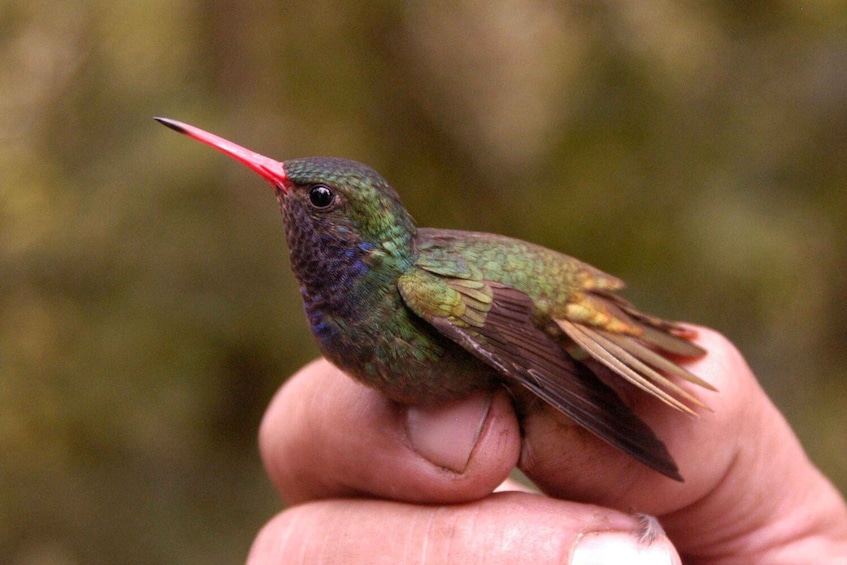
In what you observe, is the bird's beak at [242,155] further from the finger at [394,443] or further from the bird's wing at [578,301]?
the finger at [394,443]

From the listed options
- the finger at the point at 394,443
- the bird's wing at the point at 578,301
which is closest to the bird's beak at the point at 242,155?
the bird's wing at the point at 578,301

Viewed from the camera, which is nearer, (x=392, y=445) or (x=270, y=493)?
(x=392, y=445)

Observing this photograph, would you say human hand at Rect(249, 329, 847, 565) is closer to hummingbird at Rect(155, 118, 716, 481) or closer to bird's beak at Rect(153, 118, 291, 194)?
hummingbird at Rect(155, 118, 716, 481)

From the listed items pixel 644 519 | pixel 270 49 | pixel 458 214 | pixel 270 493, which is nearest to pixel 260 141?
pixel 270 49

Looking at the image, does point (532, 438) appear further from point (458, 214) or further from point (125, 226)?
point (125, 226)

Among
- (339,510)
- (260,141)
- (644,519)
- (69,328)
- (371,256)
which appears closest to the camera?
(371,256)
